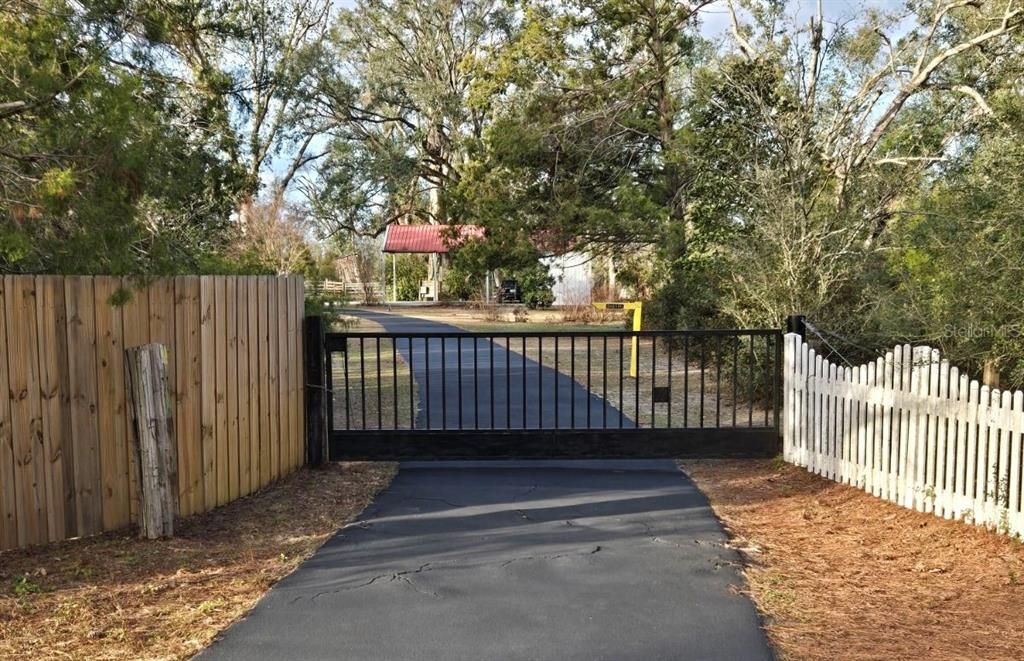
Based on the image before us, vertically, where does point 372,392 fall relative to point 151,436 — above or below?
below

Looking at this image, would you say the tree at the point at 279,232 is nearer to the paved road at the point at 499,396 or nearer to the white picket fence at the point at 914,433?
the paved road at the point at 499,396

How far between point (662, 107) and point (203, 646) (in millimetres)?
17645

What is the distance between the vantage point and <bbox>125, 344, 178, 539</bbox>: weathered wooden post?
5.46m

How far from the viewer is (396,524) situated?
6066mm

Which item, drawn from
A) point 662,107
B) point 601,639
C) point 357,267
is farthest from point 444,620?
point 357,267

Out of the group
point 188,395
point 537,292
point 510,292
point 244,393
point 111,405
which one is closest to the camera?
point 111,405

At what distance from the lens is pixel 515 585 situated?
15.6 ft

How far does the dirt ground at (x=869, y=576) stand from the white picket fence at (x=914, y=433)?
162 mm

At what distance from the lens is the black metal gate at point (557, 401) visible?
26.0 ft

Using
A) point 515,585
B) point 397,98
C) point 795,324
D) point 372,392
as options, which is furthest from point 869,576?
point 397,98

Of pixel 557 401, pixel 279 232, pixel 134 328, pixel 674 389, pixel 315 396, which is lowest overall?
pixel 674 389

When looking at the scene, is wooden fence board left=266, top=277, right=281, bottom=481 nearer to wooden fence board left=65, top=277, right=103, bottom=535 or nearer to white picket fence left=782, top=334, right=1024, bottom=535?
wooden fence board left=65, top=277, right=103, bottom=535

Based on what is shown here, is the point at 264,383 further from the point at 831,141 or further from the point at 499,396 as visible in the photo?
the point at 831,141

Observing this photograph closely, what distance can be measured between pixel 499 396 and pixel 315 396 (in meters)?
5.23
